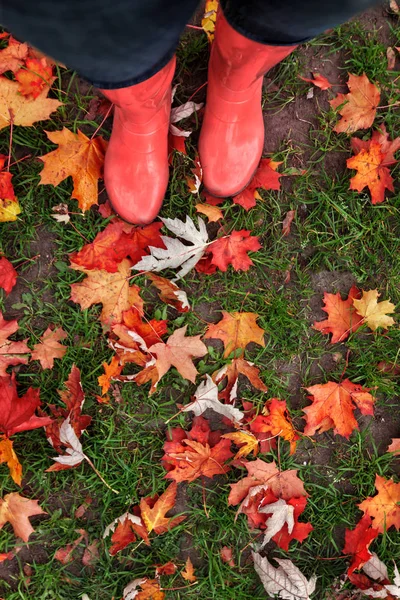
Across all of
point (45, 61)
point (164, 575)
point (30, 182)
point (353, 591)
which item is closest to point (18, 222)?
point (30, 182)

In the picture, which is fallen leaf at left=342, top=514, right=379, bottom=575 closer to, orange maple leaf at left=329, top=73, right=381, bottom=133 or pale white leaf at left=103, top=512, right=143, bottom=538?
pale white leaf at left=103, top=512, right=143, bottom=538

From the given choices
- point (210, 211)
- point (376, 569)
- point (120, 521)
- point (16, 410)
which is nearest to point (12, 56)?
point (210, 211)

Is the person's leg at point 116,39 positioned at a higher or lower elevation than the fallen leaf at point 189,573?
higher

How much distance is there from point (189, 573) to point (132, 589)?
21 centimetres

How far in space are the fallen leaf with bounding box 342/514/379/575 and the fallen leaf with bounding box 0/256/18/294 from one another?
1.54 meters

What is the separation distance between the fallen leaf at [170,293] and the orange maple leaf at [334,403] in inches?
22.4

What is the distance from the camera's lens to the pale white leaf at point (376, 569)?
185 cm

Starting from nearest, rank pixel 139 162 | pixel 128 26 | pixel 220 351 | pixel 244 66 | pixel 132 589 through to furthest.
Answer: pixel 128 26 → pixel 244 66 → pixel 139 162 → pixel 132 589 → pixel 220 351

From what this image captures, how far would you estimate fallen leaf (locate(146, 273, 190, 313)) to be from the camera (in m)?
1.82

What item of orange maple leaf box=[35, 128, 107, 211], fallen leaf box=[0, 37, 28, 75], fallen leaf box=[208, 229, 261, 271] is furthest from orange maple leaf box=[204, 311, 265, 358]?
Result: fallen leaf box=[0, 37, 28, 75]

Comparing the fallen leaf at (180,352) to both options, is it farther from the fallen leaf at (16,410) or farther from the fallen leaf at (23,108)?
the fallen leaf at (23,108)

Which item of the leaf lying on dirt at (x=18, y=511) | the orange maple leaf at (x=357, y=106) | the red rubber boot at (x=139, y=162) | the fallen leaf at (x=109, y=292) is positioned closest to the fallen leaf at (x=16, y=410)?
the leaf lying on dirt at (x=18, y=511)

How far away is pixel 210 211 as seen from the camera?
73.2 inches

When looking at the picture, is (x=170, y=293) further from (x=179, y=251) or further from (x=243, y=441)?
(x=243, y=441)
